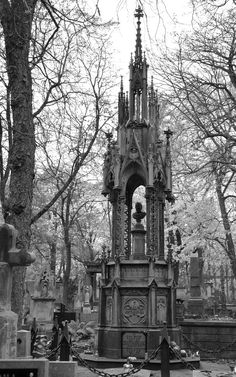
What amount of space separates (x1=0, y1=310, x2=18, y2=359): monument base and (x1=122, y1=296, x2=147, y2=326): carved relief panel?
254 inches

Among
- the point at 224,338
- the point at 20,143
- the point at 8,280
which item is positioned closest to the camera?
the point at 8,280

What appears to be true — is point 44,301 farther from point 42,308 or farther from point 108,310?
point 108,310

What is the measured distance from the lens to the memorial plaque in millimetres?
10984

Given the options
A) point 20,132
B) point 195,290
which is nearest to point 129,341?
point 20,132

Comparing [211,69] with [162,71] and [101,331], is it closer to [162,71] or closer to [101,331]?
[162,71]

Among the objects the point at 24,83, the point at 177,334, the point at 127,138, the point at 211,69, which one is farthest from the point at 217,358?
the point at 24,83

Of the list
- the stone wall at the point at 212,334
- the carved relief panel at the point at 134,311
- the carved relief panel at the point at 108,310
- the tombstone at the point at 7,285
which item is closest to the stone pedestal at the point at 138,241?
the carved relief panel at the point at 108,310

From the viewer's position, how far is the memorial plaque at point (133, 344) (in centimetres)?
1098

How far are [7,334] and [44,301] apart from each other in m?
18.2

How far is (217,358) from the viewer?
13328mm

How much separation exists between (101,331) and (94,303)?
2127 cm

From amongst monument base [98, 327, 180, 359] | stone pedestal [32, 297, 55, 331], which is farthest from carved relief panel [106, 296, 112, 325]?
stone pedestal [32, 297, 55, 331]

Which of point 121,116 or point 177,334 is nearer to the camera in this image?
point 177,334

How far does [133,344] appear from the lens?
11.0 metres
